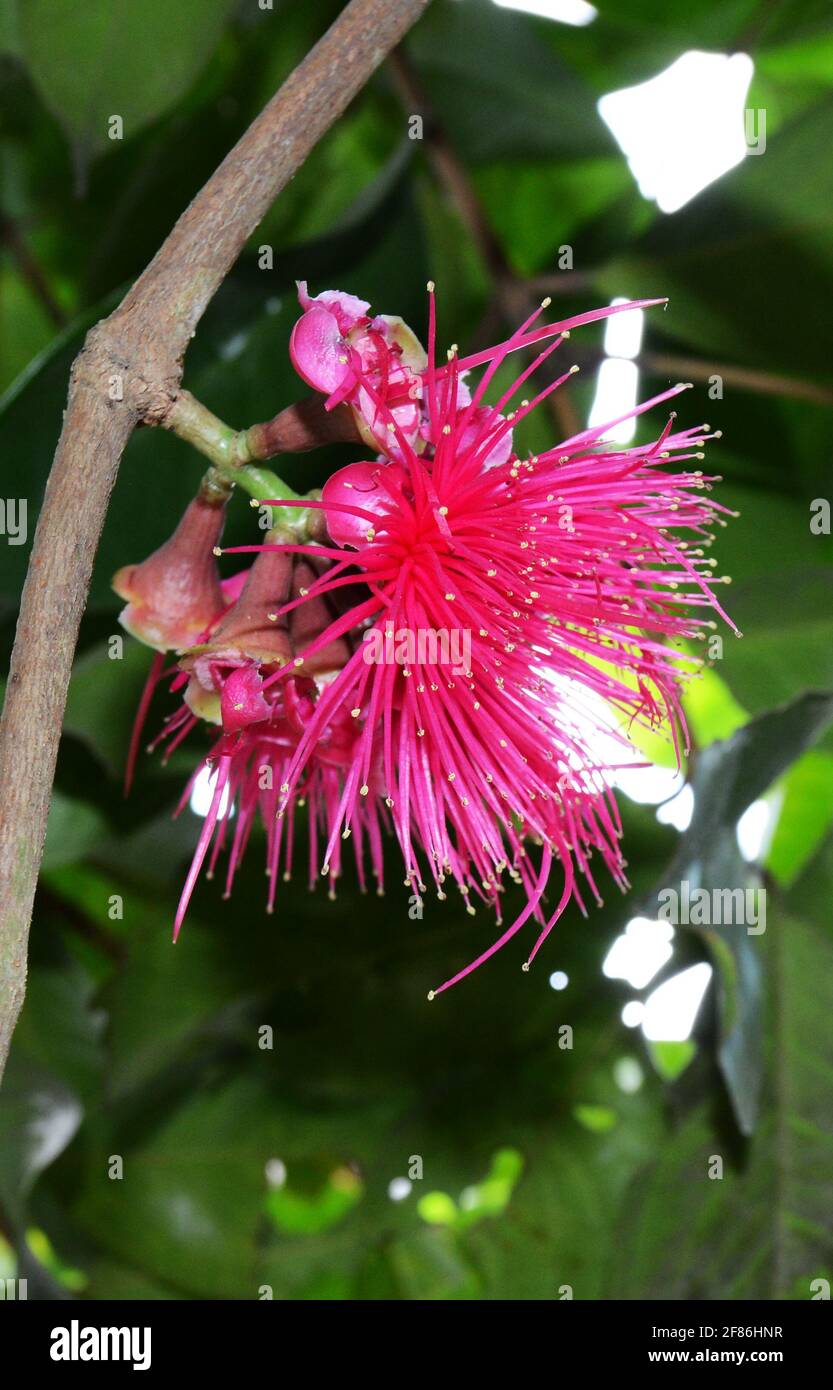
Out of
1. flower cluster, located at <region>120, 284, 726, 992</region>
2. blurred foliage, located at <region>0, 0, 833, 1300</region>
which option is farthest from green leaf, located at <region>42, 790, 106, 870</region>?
flower cluster, located at <region>120, 284, 726, 992</region>

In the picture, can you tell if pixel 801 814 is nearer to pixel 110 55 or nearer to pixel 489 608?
pixel 489 608

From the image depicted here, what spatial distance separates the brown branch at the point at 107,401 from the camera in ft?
1.77

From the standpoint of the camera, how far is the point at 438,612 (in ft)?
2.28

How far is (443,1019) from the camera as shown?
1.16 meters

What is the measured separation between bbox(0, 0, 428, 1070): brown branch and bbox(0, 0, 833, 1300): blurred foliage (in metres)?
0.38

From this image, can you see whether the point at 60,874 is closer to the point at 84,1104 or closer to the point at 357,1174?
the point at 84,1104

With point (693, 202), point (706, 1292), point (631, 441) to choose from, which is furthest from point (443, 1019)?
point (693, 202)

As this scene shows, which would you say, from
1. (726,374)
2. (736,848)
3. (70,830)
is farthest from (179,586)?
(726,374)

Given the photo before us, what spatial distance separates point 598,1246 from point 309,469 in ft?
2.51

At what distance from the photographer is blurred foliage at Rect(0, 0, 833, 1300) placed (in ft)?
3.55

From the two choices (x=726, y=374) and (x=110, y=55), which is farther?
(x=726, y=374)

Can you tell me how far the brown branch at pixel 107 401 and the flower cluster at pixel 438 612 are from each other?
7 cm

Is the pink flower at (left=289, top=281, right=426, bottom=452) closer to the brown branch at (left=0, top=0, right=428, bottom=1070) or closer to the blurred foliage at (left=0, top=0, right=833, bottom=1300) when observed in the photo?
the brown branch at (left=0, top=0, right=428, bottom=1070)

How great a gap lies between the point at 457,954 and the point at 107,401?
2.30ft
